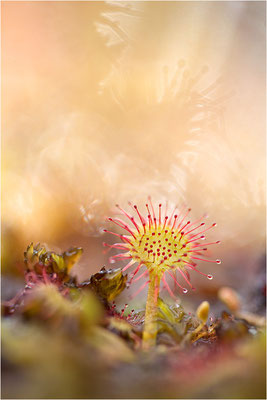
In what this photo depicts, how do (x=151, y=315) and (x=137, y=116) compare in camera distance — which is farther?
(x=137, y=116)

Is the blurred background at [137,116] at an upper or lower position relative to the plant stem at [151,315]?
upper

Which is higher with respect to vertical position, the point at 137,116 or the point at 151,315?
the point at 137,116

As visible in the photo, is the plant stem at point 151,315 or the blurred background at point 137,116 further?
the blurred background at point 137,116

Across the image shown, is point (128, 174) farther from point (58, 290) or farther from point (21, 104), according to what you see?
point (58, 290)

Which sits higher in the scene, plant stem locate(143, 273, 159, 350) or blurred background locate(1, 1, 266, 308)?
blurred background locate(1, 1, 266, 308)
